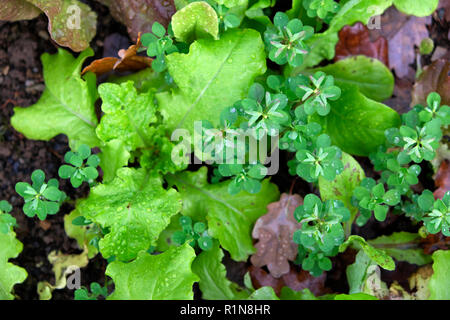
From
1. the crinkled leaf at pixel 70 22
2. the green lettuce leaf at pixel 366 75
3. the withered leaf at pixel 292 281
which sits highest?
the crinkled leaf at pixel 70 22

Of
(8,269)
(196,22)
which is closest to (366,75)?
(196,22)

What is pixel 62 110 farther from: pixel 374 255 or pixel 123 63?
pixel 374 255

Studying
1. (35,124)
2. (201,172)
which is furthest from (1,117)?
(201,172)

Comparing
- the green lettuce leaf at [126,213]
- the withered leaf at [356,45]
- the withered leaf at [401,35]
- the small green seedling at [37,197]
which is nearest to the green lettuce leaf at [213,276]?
the green lettuce leaf at [126,213]

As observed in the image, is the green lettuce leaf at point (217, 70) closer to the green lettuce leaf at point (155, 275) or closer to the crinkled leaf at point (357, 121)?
the crinkled leaf at point (357, 121)

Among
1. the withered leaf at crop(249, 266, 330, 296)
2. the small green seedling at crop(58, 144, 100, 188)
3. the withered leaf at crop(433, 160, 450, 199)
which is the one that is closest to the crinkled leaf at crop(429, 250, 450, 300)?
the withered leaf at crop(433, 160, 450, 199)

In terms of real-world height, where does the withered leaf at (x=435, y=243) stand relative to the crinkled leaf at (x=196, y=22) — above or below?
below

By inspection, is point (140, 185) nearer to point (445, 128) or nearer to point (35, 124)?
point (35, 124)
